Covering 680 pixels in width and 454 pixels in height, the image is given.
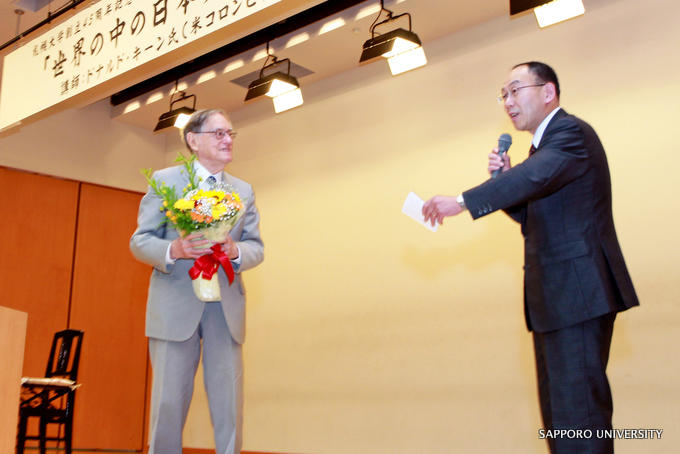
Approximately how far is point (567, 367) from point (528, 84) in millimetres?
999

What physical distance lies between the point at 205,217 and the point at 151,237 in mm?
340

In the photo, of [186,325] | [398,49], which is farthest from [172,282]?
[398,49]

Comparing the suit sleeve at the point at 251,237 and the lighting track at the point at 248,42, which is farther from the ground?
the lighting track at the point at 248,42

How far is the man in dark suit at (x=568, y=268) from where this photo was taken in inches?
77.3

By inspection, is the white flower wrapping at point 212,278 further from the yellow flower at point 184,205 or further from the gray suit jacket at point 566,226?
the gray suit jacket at point 566,226

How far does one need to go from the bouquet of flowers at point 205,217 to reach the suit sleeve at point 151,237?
0.30 feet

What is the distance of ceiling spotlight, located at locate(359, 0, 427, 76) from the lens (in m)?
4.55

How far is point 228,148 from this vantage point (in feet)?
9.13

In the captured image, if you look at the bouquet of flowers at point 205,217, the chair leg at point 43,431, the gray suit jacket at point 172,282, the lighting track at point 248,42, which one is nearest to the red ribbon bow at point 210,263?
the bouquet of flowers at point 205,217

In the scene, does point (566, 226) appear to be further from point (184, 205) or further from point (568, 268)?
point (184, 205)

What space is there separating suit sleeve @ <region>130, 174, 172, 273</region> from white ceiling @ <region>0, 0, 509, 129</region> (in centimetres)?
295

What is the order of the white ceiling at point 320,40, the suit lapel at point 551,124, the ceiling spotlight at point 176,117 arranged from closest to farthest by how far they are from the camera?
the suit lapel at point 551,124 < the white ceiling at point 320,40 < the ceiling spotlight at point 176,117

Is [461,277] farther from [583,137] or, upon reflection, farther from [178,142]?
[178,142]

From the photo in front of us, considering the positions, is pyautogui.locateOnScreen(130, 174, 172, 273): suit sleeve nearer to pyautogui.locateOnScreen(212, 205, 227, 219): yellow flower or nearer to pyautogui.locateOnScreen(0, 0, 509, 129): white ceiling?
pyautogui.locateOnScreen(212, 205, 227, 219): yellow flower
